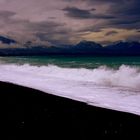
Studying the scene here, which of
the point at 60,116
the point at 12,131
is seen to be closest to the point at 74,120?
the point at 60,116

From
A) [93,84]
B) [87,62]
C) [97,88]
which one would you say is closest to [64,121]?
[97,88]

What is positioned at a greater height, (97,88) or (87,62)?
(87,62)

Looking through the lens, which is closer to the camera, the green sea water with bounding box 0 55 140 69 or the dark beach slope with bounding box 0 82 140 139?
the dark beach slope with bounding box 0 82 140 139

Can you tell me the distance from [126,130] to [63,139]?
104 cm

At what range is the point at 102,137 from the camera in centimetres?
413

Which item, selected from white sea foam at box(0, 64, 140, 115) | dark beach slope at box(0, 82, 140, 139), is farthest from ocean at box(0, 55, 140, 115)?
dark beach slope at box(0, 82, 140, 139)

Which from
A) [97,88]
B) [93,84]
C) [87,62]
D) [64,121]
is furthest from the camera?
[87,62]

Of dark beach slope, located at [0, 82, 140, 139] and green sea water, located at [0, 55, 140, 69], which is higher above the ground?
green sea water, located at [0, 55, 140, 69]

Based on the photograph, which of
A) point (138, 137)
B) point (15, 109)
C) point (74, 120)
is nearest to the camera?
point (138, 137)

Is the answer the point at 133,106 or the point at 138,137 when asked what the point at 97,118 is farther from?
the point at 133,106

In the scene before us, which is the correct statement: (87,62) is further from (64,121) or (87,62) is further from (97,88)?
(64,121)

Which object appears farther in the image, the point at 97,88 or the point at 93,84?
the point at 93,84

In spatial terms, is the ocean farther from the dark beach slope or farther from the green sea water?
the green sea water

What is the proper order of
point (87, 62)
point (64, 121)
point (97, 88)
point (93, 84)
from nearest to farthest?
point (64, 121), point (97, 88), point (93, 84), point (87, 62)
